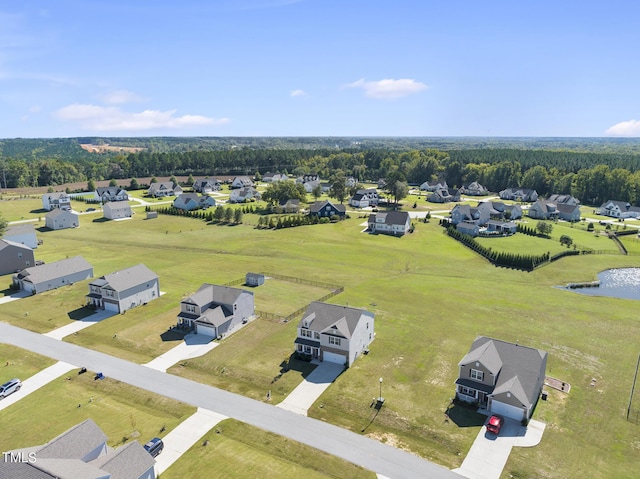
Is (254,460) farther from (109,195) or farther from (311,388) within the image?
(109,195)

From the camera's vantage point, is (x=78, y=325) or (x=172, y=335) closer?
(x=172, y=335)

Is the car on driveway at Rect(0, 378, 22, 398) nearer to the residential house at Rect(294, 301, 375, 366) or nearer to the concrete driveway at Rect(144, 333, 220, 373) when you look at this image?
the concrete driveway at Rect(144, 333, 220, 373)

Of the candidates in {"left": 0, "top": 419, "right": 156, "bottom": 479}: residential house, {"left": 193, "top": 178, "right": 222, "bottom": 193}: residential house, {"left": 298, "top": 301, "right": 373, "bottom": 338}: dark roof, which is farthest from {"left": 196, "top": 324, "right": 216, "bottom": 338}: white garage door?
{"left": 193, "top": 178, "right": 222, "bottom": 193}: residential house

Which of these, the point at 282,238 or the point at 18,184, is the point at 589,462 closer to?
the point at 282,238

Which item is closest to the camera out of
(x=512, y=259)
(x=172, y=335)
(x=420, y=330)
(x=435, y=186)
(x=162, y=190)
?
A: (x=172, y=335)

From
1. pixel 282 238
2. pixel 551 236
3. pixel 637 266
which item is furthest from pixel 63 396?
pixel 551 236

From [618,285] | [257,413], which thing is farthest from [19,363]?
[618,285]
